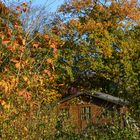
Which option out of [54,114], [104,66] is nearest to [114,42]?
[104,66]

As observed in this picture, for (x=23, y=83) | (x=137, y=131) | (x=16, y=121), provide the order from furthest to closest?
(x=137, y=131)
(x=16, y=121)
(x=23, y=83)

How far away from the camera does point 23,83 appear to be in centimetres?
586

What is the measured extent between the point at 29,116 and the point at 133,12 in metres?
33.6

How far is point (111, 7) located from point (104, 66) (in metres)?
4.91

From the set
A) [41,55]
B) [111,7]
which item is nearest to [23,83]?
[41,55]

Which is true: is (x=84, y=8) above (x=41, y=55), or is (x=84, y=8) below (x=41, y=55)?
above

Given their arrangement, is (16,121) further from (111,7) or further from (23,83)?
(111,7)

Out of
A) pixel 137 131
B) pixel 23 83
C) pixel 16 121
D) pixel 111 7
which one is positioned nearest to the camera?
pixel 23 83

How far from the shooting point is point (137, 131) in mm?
7766

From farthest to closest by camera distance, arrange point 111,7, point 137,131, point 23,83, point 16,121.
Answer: point 111,7
point 137,131
point 16,121
point 23,83

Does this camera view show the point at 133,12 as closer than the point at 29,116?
No

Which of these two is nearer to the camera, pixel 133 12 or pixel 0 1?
pixel 0 1

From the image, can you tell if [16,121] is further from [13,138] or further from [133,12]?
[133,12]

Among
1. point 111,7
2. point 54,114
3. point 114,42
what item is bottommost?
point 54,114
